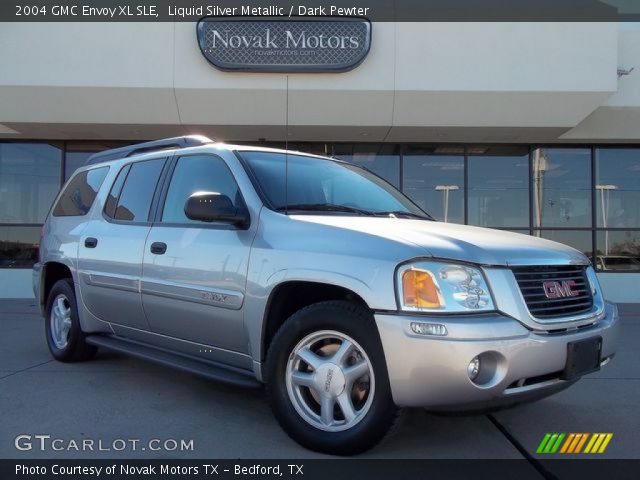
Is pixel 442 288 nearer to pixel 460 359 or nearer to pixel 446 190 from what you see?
pixel 460 359

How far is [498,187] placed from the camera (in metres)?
12.4

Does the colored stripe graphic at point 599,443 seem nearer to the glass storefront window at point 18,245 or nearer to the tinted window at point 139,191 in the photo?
the tinted window at point 139,191

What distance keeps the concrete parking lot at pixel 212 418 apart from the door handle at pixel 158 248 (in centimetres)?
112

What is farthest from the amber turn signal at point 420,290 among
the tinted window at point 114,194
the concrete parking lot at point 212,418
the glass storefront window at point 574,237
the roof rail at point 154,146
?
the glass storefront window at point 574,237

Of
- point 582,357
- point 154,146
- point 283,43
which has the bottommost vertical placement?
point 582,357

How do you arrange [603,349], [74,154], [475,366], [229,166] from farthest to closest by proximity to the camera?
[74,154], [229,166], [603,349], [475,366]

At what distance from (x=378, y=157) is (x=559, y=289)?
931 centimetres

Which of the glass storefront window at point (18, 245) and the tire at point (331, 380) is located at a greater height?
the glass storefront window at point (18, 245)

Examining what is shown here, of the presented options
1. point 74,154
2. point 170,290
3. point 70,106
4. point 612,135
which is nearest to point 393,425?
point 170,290

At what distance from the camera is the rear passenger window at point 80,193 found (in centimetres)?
544

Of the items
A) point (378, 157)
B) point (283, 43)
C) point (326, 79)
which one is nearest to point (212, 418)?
point (326, 79)

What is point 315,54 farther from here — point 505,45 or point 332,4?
point 505,45

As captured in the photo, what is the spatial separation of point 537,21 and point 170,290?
28.7 feet
